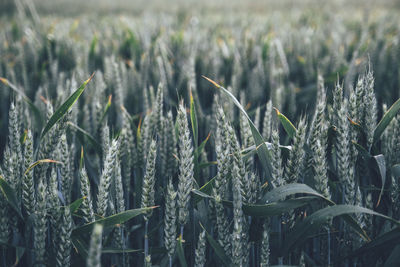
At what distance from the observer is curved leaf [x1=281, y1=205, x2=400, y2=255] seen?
80 cm

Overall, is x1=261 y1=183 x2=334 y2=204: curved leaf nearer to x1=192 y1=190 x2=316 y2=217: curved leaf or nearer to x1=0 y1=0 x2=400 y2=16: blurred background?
x1=192 y1=190 x2=316 y2=217: curved leaf

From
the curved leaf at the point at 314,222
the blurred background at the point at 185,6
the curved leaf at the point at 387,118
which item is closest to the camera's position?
the curved leaf at the point at 314,222

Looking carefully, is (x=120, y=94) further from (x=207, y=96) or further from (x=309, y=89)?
(x=309, y=89)

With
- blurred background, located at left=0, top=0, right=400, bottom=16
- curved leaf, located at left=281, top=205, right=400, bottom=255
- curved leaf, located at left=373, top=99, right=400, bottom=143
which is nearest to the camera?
curved leaf, located at left=281, top=205, right=400, bottom=255

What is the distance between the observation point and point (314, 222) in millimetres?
826

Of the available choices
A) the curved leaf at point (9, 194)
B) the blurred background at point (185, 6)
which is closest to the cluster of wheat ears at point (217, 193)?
the curved leaf at point (9, 194)

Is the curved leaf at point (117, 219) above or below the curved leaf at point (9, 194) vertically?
below

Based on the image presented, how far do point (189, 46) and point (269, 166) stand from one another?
161cm

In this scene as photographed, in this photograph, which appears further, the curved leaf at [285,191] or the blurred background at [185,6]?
the blurred background at [185,6]

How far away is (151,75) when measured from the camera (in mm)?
1986

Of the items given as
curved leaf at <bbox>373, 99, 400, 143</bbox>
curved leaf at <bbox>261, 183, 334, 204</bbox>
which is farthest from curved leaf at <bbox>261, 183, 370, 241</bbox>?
curved leaf at <bbox>373, 99, 400, 143</bbox>

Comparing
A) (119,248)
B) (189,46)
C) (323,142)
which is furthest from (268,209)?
(189,46)

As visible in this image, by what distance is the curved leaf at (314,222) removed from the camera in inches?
31.5

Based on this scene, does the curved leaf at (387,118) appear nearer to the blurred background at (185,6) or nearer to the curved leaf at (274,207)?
the curved leaf at (274,207)
